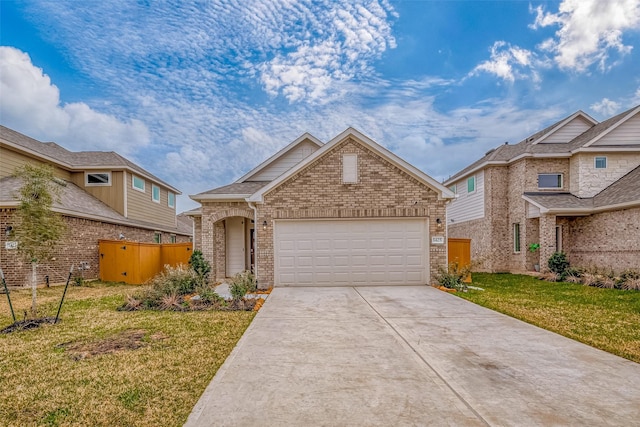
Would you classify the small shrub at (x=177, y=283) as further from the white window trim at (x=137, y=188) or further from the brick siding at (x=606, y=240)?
the brick siding at (x=606, y=240)

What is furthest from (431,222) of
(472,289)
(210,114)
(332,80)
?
(210,114)

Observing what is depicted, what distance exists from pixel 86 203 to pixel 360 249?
13345mm

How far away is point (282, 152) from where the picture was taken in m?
15.0

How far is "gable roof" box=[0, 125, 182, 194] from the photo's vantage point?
15.2 m

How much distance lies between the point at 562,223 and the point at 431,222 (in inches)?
361

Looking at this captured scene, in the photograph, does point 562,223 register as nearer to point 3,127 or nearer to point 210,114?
point 210,114

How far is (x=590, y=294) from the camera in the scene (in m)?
10.6

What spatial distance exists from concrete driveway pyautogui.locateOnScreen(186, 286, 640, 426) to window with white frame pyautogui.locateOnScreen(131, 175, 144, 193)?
16.3 meters

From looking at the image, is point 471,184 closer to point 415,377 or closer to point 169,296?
point 169,296

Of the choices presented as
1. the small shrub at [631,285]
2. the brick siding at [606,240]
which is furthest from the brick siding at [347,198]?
the brick siding at [606,240]

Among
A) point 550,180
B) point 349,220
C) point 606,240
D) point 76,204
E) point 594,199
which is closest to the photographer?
point 349,220

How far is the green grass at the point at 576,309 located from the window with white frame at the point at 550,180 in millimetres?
5938

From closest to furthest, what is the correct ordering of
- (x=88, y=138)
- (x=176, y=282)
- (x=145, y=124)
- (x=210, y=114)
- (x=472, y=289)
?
(x=176, y=282) → (x=472, y=289) → (x=210, y=114) → (x=145, y=124) → (x=88, y=138)

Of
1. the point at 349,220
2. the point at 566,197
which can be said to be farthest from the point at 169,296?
the point at 566,197
